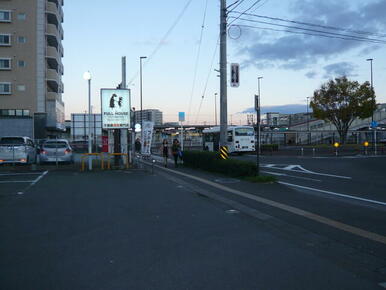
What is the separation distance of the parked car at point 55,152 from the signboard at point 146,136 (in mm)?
7943

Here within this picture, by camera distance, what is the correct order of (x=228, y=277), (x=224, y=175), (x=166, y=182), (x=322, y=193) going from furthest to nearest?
1. (x=224, y=175)
2. (x=166, y=182)
3. (x=322, y=193)
4. (x=228, y=277)

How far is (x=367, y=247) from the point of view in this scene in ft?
19.4

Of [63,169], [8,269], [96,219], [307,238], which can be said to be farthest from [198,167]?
[8,269]

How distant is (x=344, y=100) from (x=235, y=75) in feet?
98.4

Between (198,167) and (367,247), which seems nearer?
(367,247)

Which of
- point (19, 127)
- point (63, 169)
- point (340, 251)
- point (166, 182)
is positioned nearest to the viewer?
point (340, 251)

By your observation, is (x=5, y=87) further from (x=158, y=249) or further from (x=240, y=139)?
(x=158, y=249)

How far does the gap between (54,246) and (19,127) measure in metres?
35.7

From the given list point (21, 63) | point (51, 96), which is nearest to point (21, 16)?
point (21, 63)

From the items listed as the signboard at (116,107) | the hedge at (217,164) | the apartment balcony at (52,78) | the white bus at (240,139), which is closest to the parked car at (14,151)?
the signboard at (116,107)

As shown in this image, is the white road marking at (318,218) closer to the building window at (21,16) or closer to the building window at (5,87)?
the building window at (5,87)

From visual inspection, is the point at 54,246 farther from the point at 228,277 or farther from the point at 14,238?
the point at 228,277

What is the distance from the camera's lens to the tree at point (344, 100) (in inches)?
1710

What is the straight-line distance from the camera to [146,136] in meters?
29.8
